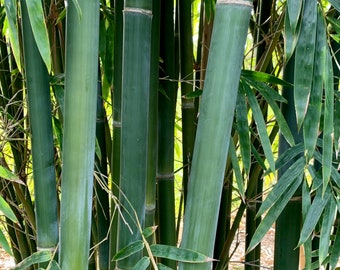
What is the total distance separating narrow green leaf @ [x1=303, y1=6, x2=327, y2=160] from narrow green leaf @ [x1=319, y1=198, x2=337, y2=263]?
0.13 metres

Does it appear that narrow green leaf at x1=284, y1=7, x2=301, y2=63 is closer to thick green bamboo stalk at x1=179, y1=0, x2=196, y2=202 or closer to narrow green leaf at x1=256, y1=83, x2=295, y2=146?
narrow green leaf at x1=256, y1=83, x2=295, y2=146

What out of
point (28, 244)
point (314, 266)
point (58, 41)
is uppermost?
point (58, 41)

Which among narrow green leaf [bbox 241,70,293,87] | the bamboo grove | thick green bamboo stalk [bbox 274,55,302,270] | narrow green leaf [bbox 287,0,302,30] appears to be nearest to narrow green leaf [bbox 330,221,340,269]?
the bamboo grove

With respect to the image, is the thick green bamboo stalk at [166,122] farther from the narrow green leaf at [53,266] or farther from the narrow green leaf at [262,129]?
the narrow green leaf at [53,266]

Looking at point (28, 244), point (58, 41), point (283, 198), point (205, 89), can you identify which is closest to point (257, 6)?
point (58, 41)

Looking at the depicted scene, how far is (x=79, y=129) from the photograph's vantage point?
59 centimetres

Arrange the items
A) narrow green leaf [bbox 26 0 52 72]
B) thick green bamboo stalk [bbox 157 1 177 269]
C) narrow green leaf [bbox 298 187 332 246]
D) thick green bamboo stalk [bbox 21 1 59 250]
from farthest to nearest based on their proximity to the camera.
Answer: thick green bamboo stalk [bbox 157 1 177 269] < narrow green leaf [bbox 298 187 332 246] < thick green bamboo stalk [bbox 21 1 59 250] < narrow green leaf [bbox 26 0 52 72]

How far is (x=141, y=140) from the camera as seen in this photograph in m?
0.70

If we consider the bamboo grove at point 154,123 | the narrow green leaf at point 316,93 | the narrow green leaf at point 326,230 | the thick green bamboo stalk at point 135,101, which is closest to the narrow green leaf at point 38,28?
the bamboo grove at point 154,123

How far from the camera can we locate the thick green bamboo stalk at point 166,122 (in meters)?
0.90

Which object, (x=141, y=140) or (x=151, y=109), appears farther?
(x=151, y=109)

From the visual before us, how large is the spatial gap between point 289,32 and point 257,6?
593 millimetres

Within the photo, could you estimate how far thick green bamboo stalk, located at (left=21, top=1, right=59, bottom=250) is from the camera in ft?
2.17

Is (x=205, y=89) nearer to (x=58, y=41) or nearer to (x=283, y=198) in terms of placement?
(x=283, y=198)
